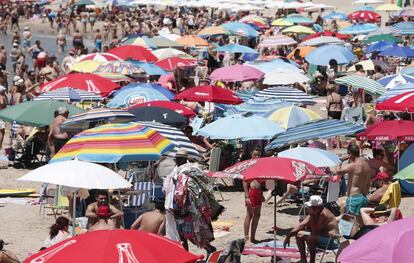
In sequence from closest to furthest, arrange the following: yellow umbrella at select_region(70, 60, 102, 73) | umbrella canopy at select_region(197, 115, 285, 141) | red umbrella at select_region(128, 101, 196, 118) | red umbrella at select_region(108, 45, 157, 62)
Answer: umbrella canopy at select_region(197, 115, 285, 141) → red umbrella at select_region(128, 101, 196, 118) → yellow umbrella at select_region(70, 60, 102, 73) → red umbrella at select_region(108, 45, 157, 62)

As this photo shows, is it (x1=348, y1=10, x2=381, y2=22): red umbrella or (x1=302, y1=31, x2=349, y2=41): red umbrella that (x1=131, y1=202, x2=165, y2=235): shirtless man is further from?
(x1=348, y1=10, x2=381, y2=22): red umbrella

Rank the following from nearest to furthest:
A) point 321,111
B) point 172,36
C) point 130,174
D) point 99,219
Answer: point 99,219, point 130,174, point 321,111, point 172,36

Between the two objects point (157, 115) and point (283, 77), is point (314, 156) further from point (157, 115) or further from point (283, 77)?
point (283, 77)

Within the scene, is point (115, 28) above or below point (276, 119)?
below

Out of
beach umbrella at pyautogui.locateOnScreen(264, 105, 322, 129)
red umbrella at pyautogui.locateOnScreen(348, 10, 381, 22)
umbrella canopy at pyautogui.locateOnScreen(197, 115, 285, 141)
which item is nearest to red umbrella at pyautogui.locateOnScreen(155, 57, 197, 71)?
beach umbrella at pyautogui.locateOnScreen(264, 105, 322, 129)

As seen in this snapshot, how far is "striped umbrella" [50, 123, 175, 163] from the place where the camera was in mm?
11539

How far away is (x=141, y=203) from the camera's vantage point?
1224cm

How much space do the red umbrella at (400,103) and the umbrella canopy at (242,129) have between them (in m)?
1.70

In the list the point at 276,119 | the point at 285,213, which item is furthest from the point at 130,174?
the point at 276,119

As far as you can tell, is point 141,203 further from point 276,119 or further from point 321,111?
point 321,111

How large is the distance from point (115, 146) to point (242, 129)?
128 inches

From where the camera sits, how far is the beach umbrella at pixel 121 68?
20812mm

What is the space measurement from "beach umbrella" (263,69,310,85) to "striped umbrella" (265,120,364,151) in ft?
21.3

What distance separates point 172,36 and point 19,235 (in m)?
18.8
